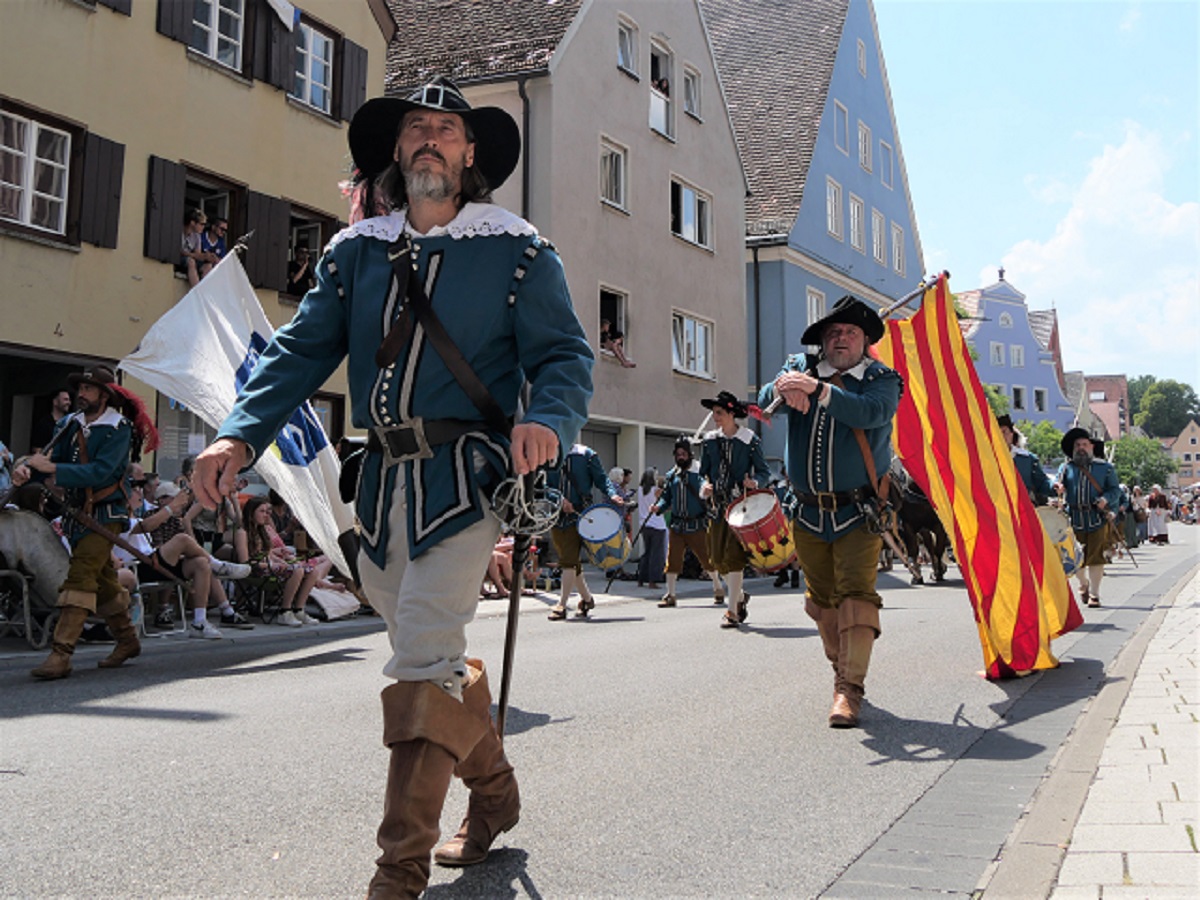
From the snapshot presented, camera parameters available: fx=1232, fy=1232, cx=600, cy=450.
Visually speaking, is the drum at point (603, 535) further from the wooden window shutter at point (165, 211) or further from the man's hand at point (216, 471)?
the man's hand at point (216, 471)

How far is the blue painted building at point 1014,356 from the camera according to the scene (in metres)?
70.8

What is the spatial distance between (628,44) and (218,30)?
10.9 m

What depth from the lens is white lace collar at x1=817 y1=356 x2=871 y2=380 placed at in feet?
20.5

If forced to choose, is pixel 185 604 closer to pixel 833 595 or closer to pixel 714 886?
pixel 833 595

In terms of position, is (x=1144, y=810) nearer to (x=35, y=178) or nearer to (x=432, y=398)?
(x=432, y=398)

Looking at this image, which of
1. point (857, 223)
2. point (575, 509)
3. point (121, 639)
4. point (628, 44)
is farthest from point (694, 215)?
point (121, 639)

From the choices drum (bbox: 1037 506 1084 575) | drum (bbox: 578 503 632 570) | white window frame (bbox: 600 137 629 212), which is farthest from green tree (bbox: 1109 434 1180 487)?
drum (bbox: 578 503 632 570)

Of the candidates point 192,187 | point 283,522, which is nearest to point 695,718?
point 283,522

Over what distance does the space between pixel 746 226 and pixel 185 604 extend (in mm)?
23188

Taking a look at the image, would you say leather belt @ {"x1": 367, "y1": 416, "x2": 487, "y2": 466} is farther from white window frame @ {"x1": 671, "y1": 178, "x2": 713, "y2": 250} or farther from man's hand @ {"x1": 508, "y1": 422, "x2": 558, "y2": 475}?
white window frame @ {"x1": 671, "y1": 178, "x2": 713, "y2": 250}

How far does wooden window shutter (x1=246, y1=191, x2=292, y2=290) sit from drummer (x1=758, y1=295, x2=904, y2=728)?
38.9 ft

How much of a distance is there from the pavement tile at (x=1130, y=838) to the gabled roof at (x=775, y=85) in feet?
94.1

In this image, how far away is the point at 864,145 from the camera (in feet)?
123

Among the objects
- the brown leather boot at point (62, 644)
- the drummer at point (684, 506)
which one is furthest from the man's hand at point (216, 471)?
the drummer at point (684, 506)
